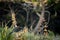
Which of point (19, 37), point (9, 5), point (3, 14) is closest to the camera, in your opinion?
point (19, 37)

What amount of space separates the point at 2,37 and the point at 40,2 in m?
3.60

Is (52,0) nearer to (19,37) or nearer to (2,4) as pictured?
(2,4)

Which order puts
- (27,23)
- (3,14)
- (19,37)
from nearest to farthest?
(19,37) < (27,23) < (3,14)

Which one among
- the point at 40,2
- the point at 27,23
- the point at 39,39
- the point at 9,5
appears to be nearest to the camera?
the point at 39,39

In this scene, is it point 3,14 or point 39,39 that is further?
point 3,14

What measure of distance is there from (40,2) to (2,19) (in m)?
3.05

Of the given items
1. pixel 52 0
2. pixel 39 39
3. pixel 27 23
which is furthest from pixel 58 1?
pixel 39 39

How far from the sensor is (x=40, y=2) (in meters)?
7.05

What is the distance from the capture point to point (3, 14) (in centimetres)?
998

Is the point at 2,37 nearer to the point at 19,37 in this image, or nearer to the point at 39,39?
the point at 19,37

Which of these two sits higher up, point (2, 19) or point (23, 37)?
point (23, 37)

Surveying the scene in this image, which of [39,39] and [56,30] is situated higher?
[39,39]

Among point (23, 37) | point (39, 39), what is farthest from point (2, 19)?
point (23, 37)

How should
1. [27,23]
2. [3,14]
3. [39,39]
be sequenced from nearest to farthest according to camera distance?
[39,39], [27,23], [3,14]
